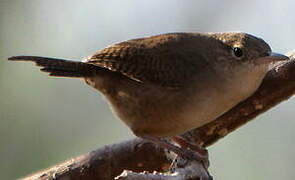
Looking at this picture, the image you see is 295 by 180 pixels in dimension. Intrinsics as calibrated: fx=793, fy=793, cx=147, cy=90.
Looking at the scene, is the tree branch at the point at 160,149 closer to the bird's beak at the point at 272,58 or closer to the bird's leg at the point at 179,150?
the bird's leg at the point at 179,150

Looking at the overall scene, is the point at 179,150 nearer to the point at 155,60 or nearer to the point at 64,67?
the point at 155,60

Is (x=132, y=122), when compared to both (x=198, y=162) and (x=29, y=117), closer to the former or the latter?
(x=198, y=162)

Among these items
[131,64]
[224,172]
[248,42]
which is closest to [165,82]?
[131,64]

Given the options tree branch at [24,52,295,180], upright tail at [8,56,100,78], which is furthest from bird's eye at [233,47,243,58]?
upright tail at [8,56,100,78]

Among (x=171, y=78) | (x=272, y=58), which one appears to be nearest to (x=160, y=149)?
(x=171, y=78)

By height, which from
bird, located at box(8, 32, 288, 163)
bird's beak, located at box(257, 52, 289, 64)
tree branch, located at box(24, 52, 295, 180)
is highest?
bird's beak, located at box(257, 52, 289, 64)

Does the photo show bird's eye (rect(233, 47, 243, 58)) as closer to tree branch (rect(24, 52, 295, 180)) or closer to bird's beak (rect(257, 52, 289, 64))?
bird's beak (rect(257, 52, 289, 64))

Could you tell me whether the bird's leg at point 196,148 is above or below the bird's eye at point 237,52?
below

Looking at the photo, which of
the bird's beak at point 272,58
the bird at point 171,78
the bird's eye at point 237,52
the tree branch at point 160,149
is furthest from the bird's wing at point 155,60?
the tree branch at point 160,149
